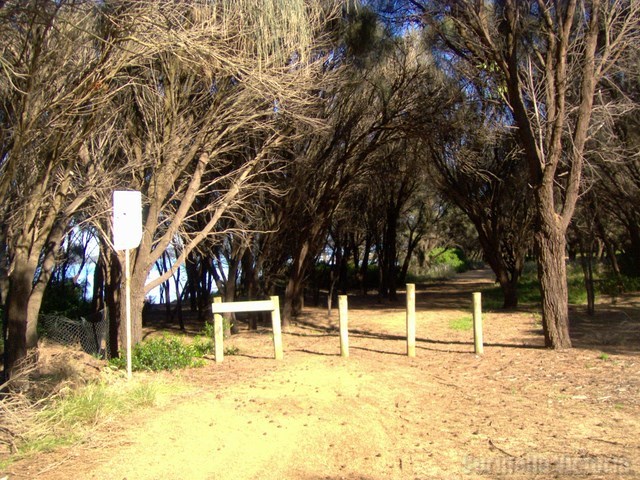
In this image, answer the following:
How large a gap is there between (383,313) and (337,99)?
693cm

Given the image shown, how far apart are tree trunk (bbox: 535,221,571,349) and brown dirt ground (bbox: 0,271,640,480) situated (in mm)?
382

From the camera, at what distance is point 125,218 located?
8844 mm

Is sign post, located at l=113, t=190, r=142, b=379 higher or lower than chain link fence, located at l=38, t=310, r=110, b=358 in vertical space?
higher

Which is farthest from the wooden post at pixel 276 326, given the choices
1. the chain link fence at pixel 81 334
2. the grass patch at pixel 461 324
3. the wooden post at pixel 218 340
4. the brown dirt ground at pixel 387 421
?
the grass patch at pixel 461 324

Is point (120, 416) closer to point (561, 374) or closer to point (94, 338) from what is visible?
point (561, 374)

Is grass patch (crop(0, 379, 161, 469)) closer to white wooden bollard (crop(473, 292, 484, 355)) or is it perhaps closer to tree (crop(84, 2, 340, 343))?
tree (crop(84, 2, 340, 343))

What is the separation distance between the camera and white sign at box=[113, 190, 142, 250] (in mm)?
8797

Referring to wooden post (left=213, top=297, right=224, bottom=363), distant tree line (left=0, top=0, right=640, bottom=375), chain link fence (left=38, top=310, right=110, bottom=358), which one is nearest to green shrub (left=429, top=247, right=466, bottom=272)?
distant tree line (left=0, top=0, right=640, bottom=375)

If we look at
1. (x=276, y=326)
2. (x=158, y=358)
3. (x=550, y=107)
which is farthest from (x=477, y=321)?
(x=158, y=358)

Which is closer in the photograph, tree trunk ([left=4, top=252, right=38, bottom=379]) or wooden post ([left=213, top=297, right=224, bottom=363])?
tree trunk ([left=4, top=252, right=38, bottom=379])

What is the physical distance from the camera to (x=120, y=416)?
24.2ft

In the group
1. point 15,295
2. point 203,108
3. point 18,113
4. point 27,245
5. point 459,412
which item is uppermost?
point 203,108

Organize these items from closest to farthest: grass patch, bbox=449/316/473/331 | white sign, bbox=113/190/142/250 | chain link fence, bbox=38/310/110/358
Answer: white sign, bbox=113/190/142/250, chain link fence, bbox=38/310/110/358, grass patch, bbox=449/316/473/331

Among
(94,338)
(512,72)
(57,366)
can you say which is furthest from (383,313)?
(57,366)
